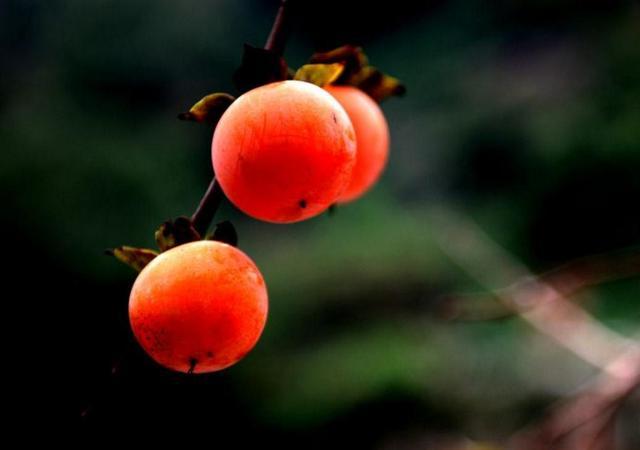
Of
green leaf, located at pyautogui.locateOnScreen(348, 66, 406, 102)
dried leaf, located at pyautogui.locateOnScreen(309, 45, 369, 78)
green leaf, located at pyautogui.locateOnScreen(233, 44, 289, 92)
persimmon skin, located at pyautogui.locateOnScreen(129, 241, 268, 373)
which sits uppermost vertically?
green leaf, located at pyautogui.locateOnScreen(233, 44, 289, 92)

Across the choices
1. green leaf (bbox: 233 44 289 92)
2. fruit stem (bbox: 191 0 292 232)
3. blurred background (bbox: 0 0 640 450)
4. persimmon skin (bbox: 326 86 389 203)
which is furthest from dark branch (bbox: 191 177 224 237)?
blurred background (bbox: 0 0 640 450)

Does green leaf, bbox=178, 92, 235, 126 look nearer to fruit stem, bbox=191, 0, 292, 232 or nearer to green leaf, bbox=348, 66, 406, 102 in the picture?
fruit stem, bbox=191, 0, 292, 232

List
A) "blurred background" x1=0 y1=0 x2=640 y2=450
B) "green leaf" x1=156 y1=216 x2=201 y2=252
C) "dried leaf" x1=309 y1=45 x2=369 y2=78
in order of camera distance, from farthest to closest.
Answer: "blurred background" x1=0 y1=0 x2=640 y2=450 < "dried leaf" x1=309 y1=45 x2=369 y2=78 < "green leaf" x1=156 y1=216 x2=201 y2=252

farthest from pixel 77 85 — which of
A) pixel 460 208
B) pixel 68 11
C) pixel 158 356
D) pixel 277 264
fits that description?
pixel 158 356

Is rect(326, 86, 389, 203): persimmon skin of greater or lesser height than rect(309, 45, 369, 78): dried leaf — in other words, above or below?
below

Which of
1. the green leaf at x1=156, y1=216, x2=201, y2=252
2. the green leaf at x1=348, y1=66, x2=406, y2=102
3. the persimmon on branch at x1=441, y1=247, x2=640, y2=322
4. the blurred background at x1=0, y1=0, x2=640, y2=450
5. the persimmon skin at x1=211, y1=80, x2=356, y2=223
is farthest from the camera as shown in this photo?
the blurred background at x1=0, y1=0, x2=640, y2=450

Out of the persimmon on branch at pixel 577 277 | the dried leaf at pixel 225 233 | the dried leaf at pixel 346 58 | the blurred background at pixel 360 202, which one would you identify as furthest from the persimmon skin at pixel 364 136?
the blurred background at pixel 360 202
